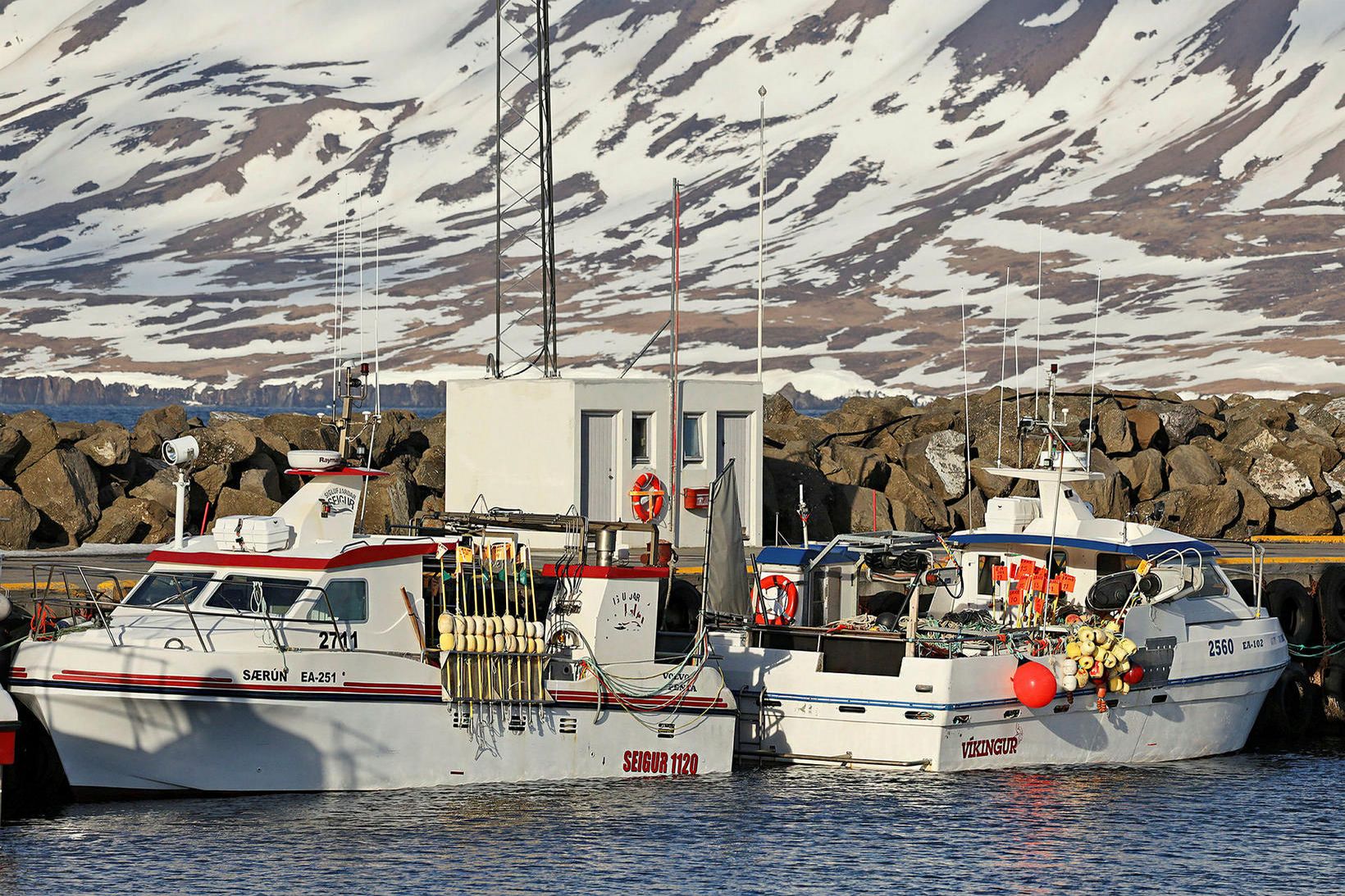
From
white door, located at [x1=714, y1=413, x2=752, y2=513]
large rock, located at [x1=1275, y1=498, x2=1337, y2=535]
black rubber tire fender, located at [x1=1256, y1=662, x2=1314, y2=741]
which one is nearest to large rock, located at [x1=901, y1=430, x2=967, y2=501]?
large rock, located at [x1=1275, y1=498, x2=1337, y2=535]

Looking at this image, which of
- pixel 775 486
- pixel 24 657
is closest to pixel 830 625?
pixel 24 657

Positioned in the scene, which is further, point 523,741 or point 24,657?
point 523,741

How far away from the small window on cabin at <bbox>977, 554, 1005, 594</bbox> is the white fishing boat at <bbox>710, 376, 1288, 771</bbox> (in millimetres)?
23

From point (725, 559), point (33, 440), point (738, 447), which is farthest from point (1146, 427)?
point (725, 559)

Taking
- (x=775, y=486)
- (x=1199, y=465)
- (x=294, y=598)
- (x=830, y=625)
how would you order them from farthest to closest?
(x=1199, y=465) → (x=775, y=486) → (x=830, y=625) → (x=294, y=598)

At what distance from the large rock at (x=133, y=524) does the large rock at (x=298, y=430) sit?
8.28 meters

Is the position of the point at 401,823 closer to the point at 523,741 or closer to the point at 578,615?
the point at 523,741

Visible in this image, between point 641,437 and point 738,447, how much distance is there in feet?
7.46

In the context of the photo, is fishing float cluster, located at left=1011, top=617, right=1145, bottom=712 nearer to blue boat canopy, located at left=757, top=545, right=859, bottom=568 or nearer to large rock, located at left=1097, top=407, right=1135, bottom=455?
blue boat canopy, located at left=757, top=545, right=859, bottom=568

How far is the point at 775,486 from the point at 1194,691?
17.7 m

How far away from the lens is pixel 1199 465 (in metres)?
51.2

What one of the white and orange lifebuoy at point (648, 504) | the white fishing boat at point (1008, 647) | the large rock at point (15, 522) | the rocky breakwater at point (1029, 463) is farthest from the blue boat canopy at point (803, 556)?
the large rock at point (15, 522)

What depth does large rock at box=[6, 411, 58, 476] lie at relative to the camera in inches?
1614

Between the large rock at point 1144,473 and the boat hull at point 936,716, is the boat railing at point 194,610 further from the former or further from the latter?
the large rock at point 1144,473
